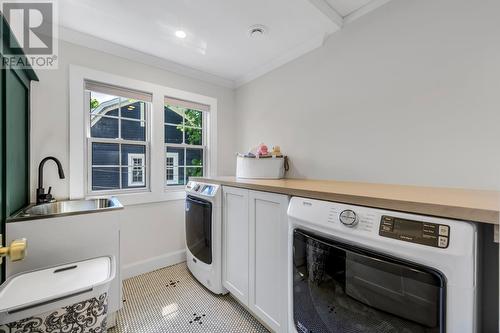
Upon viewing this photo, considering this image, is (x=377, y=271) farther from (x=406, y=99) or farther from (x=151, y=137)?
(x=151, y=137)

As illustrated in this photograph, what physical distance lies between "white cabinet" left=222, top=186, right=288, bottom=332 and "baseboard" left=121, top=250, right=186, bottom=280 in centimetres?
99

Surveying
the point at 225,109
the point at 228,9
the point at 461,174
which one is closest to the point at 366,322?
the point at 461,174

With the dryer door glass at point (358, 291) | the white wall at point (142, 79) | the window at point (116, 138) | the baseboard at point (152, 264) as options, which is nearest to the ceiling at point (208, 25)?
the white wall at point (142, 79)

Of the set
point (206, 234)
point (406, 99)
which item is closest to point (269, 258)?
point (206, 234)

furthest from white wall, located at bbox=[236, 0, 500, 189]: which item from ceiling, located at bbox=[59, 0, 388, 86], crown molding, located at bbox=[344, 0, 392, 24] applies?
ceiling, located at bbox=[59, 0, 388, 86]

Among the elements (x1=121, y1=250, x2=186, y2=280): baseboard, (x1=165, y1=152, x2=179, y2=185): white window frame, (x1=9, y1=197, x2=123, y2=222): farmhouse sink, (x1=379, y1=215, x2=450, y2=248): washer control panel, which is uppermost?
(x1=165, y1=152, x2=179, y2=185): white window frame

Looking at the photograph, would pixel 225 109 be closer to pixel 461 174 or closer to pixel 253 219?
pixel 253 219

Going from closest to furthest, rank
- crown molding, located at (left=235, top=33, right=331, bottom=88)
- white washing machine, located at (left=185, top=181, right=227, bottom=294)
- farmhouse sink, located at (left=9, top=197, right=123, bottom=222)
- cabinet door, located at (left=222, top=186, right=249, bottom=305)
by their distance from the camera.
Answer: farmhouse sink, located at (left=9, top=197, right=123, bottom=222)
cabinet door, located at (left=222, top=186, right=249, bottom=305)
white washing machine, located at (left=185, top=181, right=227, bottom=294)
crown molding, located at (left=235, top=33, right=331, bottom=88)

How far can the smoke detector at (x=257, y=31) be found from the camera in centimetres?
186

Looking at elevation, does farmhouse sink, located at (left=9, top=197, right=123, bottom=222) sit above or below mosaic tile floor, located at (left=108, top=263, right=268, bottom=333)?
above

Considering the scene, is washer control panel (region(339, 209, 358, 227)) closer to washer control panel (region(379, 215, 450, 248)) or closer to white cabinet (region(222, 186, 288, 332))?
washer control panel (region(379, 215, 450, 248))

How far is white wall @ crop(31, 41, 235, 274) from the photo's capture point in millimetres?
1829

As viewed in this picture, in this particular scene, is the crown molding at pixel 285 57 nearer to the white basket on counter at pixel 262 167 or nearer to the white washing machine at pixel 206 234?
the white basket on counter at pixel 262 167

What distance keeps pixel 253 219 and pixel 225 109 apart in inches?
78.0
